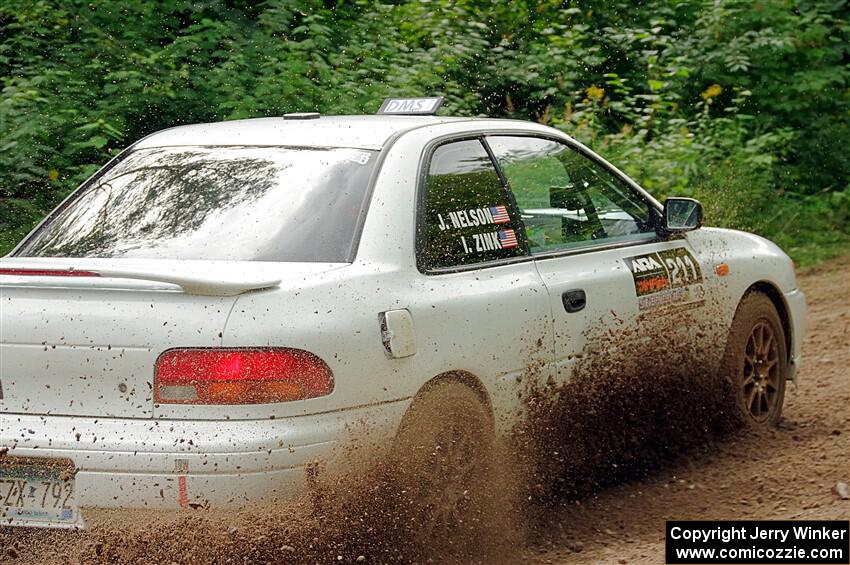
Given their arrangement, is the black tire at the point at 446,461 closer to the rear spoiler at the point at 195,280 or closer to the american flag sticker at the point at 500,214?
the rear spoiler at the point at 195,280

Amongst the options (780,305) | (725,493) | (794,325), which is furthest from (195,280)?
(794,325)

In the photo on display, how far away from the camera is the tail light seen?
3.95 metres

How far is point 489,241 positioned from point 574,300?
46 centimetres

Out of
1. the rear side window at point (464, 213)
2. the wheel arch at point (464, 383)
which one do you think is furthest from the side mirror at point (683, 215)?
the wheel arch at point (464, 383)

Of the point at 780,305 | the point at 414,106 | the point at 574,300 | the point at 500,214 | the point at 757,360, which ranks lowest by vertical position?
the point at 757,360

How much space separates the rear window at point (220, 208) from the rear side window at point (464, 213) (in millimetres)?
285

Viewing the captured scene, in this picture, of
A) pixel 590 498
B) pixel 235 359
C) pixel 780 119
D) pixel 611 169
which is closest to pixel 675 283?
pixel 611 169

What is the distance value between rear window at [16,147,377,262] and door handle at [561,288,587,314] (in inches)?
39.0

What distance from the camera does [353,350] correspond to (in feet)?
13.6

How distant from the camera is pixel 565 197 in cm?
586

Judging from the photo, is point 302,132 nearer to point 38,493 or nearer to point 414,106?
point 414,106

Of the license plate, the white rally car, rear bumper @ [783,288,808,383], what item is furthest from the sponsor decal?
the license plate

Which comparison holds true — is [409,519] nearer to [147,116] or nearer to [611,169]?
[611,169]

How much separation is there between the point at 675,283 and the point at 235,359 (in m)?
2.65
